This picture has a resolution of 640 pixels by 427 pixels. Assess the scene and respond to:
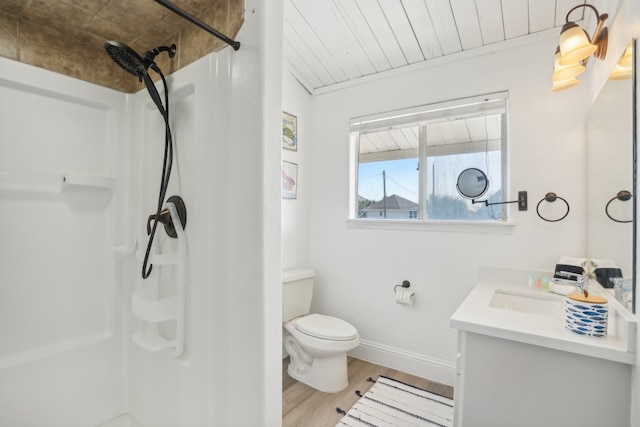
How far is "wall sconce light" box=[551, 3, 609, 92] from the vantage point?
130cm

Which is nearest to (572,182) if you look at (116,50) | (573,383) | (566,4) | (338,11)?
(566,4)

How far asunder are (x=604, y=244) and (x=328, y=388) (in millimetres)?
1767

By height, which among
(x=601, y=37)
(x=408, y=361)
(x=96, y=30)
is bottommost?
(x=408, y=361)

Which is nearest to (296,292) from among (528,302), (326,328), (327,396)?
(326,328)

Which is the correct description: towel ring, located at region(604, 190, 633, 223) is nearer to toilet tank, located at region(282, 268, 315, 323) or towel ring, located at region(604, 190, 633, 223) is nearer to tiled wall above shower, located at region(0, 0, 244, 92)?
tiled wall above shower, located at region(0, 0, 244, 92)

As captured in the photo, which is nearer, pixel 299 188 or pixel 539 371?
pixel 539 371

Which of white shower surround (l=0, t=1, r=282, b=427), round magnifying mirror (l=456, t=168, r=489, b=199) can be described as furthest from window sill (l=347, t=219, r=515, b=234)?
white shower surround (l=0, t=1, r=282, b=427)

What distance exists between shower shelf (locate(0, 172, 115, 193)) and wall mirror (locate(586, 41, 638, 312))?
1.95m

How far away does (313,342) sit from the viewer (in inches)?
80.7

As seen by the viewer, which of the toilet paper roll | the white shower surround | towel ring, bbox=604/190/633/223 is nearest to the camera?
the white shower surround

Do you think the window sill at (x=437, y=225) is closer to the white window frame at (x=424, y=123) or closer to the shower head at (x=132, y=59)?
the white window frame at (x=424, y=123)

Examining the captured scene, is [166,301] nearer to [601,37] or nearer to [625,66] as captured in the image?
[625,66]

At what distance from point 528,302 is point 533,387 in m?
0.69

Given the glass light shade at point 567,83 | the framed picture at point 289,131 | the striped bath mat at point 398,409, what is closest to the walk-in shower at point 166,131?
the framed picture at point 289,131
